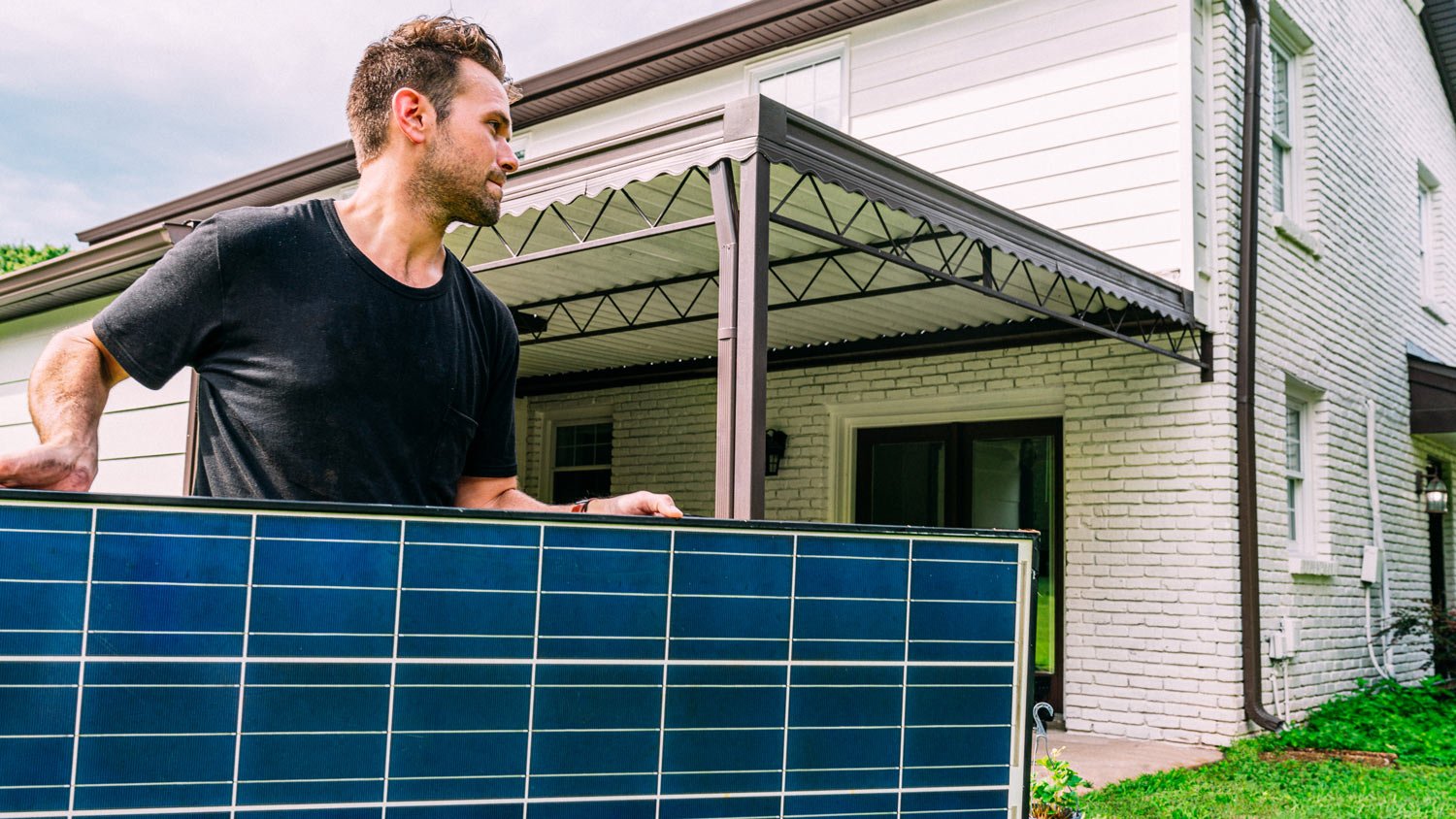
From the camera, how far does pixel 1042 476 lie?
8.71 meters

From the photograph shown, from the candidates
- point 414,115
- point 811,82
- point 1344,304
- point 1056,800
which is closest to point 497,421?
point 414,115

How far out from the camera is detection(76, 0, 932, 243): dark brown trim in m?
9.27

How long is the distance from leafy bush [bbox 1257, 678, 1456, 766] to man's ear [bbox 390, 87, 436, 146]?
7.27m

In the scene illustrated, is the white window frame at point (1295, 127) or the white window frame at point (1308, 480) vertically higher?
the white window frame at point (1295, 127)

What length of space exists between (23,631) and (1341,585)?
9993 millimetres

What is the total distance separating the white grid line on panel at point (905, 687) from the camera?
1.25 m

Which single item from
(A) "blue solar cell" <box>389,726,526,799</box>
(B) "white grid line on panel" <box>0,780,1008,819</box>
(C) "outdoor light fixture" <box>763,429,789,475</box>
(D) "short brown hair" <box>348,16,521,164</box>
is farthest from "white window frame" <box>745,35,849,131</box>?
(A) "blue solar cell" <box>389,726,526,799</box>

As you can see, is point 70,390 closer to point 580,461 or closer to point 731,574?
point 731,574

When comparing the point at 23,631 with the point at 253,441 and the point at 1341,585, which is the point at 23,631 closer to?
the point at 253,441

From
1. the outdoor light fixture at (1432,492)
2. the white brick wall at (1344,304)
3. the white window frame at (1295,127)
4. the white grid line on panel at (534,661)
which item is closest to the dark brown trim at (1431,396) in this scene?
the white brick wall at (1344,304)

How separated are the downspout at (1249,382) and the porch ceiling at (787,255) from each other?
393 mm

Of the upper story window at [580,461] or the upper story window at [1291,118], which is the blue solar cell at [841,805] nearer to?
the upper story window at [1291,118]

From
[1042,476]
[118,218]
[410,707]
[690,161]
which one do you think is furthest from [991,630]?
[118,218]

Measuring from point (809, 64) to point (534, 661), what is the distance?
30.4 ft
